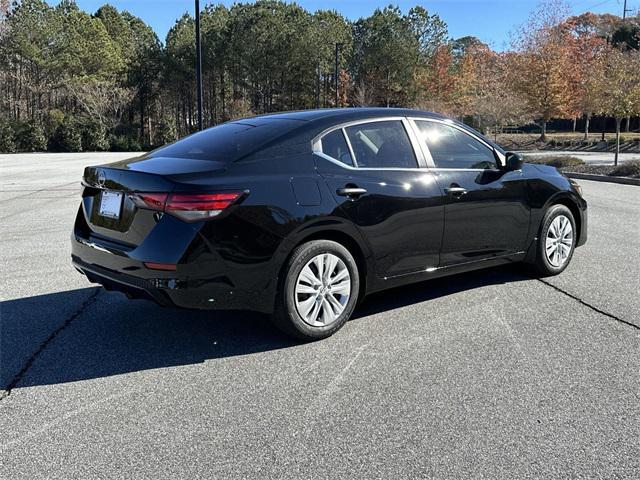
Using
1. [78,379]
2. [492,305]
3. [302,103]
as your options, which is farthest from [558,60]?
[78,379]

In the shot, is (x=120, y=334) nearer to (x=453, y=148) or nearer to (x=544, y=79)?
(x=453, y=148)

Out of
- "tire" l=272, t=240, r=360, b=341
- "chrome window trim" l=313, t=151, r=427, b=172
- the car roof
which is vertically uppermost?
the car roof

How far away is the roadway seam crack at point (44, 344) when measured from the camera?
353 cm

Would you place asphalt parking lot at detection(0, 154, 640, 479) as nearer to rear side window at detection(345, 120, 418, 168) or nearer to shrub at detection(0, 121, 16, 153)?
rear side window at detection(345, 120, 418, 168)

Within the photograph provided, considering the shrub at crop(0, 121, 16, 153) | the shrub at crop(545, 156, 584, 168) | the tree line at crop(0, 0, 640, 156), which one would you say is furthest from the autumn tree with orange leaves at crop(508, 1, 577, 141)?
the shrub at crop(0, 121, 16, 153)

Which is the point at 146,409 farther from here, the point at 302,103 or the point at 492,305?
the point at 302,103

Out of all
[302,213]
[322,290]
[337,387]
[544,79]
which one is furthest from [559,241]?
[544,79]

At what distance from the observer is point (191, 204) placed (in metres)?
3.67

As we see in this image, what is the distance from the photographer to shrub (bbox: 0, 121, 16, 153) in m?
41.4

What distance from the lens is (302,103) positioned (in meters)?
58.0

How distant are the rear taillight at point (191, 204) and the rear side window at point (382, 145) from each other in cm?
124

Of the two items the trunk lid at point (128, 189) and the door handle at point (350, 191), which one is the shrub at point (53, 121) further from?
the door handle at point (350, 191)

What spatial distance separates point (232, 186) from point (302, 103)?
55806mm

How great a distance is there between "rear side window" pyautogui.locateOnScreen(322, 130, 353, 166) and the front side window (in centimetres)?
83
